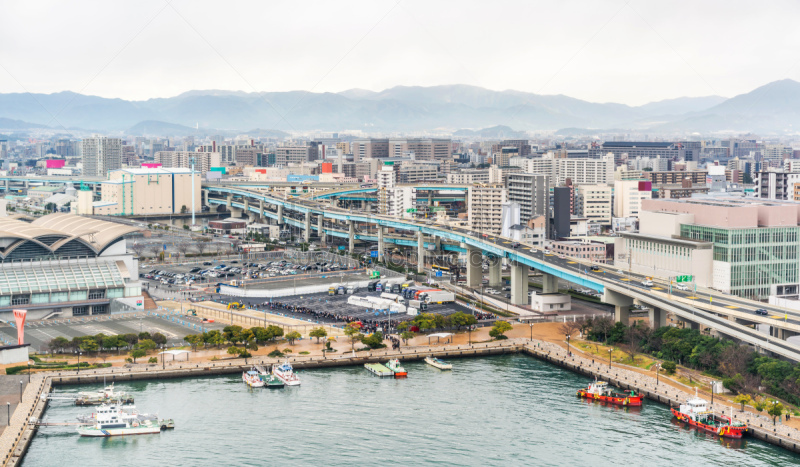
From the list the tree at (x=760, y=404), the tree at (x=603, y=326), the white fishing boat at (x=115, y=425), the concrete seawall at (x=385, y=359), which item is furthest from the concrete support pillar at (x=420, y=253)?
the white fishing boat at (x=115, y=425)

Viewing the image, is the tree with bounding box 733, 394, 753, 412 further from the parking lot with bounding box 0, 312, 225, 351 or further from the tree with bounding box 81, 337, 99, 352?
the tree with bounding box 81, 337, 99, 352

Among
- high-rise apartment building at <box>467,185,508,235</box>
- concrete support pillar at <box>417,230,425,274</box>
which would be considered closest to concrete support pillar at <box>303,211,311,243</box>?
high-rise apartment building at <box>467,185,508,235</box>

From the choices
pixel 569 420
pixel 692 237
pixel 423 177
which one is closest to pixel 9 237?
pixel 569 420

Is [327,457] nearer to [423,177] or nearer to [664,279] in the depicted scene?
[664,279]

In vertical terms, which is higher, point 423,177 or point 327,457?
point 423,177

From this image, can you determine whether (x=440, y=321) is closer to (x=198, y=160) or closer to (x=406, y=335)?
(x=406, y=335)
